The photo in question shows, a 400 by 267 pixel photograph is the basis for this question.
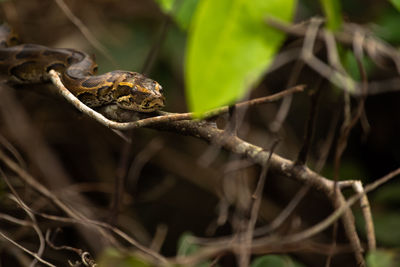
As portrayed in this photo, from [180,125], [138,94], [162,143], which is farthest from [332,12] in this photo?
[162,143]

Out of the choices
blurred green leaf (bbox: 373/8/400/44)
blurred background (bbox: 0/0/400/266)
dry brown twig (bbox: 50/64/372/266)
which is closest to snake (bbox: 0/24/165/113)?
dry brown twig (bbox: 50/64/372/266)

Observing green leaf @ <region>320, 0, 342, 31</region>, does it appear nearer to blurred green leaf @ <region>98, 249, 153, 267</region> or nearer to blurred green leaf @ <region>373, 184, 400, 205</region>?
blurred green leaf @ <region>98, 249, 153, 267</region>

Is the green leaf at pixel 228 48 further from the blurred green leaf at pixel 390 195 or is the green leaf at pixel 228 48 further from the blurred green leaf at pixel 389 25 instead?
the blurred green leaf at pixel 390 195

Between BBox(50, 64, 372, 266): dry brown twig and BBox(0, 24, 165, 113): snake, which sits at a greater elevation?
BBox(0, 24, 165, 113): snake

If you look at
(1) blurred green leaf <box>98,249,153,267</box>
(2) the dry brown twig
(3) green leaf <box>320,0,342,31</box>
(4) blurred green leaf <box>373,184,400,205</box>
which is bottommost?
(1) blurred green leaf <box>98,249,153,267</box>

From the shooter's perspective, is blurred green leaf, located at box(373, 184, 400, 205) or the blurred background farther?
the blurred background

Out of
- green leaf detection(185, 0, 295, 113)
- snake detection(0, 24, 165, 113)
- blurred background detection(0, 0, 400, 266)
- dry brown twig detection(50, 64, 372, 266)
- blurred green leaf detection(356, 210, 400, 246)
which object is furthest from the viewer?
blurred background detection(0, 0, 400, 266)

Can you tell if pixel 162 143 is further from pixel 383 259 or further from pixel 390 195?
pixel 383 259

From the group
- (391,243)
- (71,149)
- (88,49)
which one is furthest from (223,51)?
(71,149)
